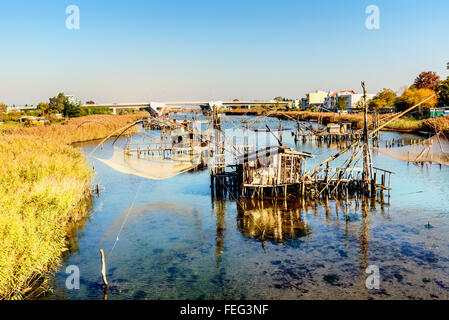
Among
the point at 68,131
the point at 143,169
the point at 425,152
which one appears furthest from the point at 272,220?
the point at 68,131

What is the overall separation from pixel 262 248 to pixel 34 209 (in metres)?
8.66

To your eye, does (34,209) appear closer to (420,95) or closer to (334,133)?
(334,133)

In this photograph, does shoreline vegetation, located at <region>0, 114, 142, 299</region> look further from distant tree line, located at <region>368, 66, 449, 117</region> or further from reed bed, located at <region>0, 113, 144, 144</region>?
distant tree line, located at <region>368, 66, 449, 117</region>

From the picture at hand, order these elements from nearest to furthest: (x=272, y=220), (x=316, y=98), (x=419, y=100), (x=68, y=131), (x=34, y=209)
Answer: (x=34, y=209), (x=272, y=220), (x=68, y=131), (x=419, y=100), (x=316, y=98)

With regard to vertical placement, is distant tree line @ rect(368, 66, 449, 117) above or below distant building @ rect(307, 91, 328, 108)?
below

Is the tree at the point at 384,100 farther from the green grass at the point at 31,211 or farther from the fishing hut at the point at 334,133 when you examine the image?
the green grass at the point at 31,211

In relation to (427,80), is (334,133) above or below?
below

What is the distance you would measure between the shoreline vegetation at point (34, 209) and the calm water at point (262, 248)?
0.86 metres

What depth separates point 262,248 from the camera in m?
13.5

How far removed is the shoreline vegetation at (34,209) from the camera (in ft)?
30.5

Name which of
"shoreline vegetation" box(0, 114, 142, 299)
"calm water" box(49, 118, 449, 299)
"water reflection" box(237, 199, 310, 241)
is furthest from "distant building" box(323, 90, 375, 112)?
"shoreline vegetation" box(0, 114, 142, 299)

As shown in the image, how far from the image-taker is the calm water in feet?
34.9

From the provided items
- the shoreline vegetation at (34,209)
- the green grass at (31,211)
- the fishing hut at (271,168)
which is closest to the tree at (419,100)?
the fishing hut at (271,168)

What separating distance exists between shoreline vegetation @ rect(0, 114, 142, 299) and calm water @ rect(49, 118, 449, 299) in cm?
86
